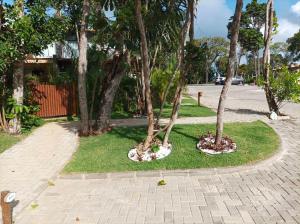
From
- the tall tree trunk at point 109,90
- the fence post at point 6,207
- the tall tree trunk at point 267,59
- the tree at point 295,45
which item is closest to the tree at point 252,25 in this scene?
the tree at point 295,45

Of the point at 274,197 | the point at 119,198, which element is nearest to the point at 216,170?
the point at 274,197

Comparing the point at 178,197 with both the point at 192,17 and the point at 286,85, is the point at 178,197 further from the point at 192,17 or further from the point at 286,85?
the point at 286,85

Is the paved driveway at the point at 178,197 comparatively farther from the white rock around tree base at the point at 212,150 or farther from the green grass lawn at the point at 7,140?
the green grass lawn at the point at 7,140

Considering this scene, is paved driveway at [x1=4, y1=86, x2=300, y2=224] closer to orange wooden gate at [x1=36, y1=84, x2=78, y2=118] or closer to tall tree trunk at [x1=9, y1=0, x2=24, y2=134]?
tall tree trunk at [x1=9, y1=0, x2=24, y2=134]

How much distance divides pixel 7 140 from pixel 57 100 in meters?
4.65

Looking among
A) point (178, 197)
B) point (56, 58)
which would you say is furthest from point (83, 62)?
point (56, 58)

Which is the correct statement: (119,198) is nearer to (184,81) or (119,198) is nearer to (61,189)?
(61,189)

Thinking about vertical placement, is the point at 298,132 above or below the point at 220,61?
below

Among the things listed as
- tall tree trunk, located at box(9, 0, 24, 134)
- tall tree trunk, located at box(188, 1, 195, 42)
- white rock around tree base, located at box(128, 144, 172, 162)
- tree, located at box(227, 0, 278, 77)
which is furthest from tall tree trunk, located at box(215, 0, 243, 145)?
tree, located at box(227, 0, 278, 77)

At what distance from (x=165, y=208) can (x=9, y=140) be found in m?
6.36

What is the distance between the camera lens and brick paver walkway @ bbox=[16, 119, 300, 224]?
5070mm

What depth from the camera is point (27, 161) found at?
8.25 metres

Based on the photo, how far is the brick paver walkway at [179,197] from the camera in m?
5.07

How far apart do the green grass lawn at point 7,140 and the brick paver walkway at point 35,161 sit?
7.5 inches
